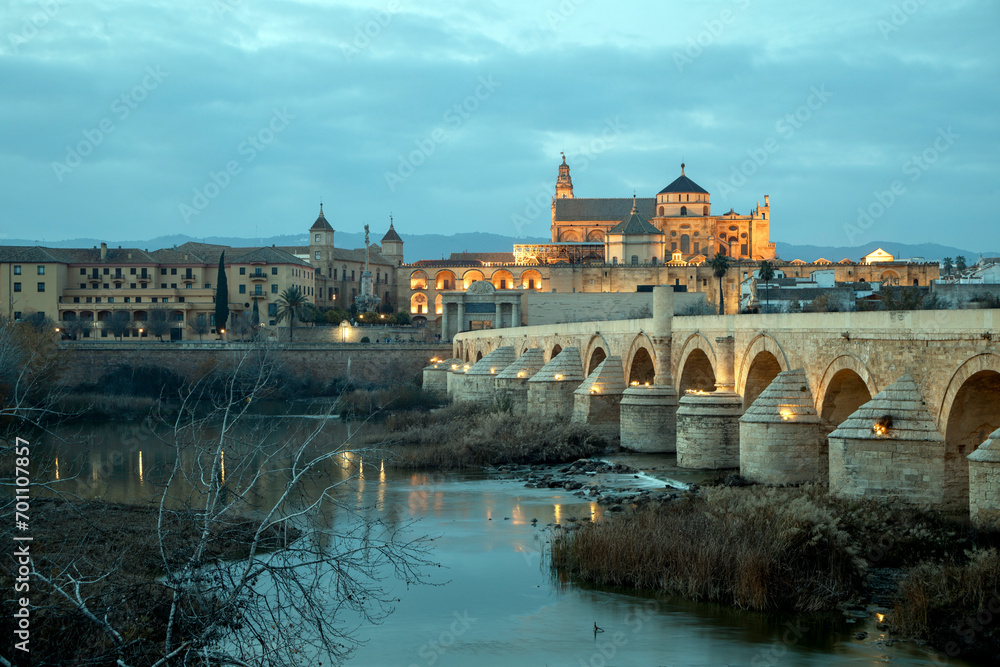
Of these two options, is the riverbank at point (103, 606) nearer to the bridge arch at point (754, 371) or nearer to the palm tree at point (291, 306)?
the bridge arch at point (754, 371)

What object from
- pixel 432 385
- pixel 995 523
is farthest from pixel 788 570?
pixel 432 385

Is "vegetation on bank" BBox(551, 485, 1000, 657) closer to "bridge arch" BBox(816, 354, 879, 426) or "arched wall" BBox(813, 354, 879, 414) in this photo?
"arched wall" BBox(813, 354, 879, 414)

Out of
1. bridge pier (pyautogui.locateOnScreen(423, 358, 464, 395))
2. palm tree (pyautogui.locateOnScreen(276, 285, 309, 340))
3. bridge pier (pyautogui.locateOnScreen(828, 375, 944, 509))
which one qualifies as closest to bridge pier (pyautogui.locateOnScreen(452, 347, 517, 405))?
bridge pier (pyautogui.locateOnScreen(423, 358, 464, 395))

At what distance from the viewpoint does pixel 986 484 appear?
12055 mm

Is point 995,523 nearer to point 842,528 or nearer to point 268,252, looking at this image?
point 842,528

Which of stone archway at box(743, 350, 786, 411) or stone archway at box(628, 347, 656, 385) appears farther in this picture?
stone archway at box(628, 347, 656, 385)

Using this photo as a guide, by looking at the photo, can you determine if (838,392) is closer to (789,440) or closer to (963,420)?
(789,440)

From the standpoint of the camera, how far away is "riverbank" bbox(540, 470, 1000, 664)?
10.5m

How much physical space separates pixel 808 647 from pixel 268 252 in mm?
64385

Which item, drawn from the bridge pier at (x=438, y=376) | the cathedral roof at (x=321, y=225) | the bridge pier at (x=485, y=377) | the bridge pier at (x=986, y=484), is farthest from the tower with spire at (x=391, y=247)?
the bridge pier at (x=986, y=484)

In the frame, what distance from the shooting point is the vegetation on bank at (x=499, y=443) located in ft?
A: 79.9

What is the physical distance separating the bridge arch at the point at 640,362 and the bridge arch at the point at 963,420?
1152 cm

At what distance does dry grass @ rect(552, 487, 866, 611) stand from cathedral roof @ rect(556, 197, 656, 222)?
7453 cm

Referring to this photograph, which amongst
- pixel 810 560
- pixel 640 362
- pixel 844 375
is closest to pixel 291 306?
pixel 640 362
